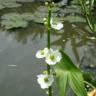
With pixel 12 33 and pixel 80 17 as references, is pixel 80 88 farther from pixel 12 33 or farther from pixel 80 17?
pixel 80 17

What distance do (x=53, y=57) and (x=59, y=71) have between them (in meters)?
0.07

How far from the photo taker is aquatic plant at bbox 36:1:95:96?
895 millimetres

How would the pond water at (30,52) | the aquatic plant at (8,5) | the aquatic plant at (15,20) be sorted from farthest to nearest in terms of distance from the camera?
the aquatic plant at (8,5)
the aquatic plant at (15,20)
the pond water at (30,52)

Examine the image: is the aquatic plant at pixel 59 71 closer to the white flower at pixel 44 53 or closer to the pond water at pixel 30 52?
the white flower at pixel 44 53

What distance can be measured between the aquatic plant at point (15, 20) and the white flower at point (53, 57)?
3.43 metres

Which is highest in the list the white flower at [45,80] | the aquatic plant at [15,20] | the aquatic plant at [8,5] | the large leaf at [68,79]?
the white flower at [45,80]

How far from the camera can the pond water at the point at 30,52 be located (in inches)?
114

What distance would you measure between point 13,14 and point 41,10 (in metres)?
0.49

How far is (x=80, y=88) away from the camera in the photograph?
A: 95 centimetres

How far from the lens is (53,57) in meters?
0.90

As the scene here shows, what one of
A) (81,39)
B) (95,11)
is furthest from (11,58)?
(95,11)

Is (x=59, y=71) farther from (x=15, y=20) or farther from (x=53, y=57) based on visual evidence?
(x=15, y=20)

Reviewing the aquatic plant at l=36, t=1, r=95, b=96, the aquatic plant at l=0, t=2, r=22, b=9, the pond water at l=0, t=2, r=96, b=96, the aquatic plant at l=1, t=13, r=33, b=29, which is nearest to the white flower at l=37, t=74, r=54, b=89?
the aquatic plant at l=36, t=1, r=95, b=96

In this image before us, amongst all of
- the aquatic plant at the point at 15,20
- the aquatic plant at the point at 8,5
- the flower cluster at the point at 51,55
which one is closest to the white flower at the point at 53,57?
the flower cluster at the point at 51,55
